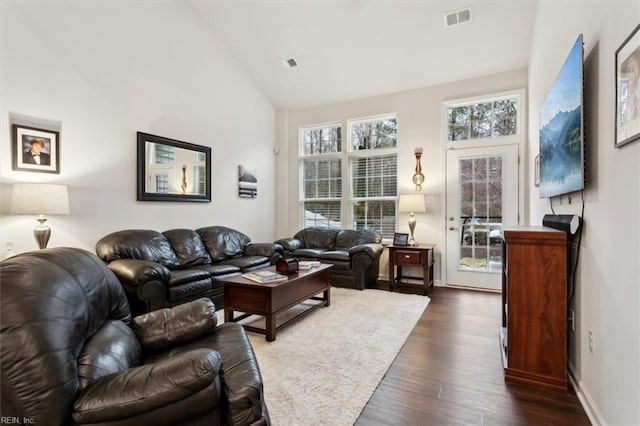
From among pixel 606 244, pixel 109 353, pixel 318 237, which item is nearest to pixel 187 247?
pixel 318 237

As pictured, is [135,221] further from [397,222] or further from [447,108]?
[447,108]

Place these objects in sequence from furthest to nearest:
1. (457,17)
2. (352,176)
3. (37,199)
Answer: (352,176) < (457,17) < (37,199)

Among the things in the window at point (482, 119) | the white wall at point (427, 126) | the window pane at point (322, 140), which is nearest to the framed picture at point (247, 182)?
the window pane at point (322, 140)

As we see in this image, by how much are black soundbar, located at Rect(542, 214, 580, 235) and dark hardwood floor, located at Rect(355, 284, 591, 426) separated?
3.45 ft

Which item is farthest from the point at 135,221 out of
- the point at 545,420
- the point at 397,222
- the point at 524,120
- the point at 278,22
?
the point at 524,120

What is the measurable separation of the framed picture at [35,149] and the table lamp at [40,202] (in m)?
0.37

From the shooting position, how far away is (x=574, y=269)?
84.6 inches

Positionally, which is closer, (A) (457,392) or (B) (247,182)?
(A) (457,392)

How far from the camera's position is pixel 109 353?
1.33m

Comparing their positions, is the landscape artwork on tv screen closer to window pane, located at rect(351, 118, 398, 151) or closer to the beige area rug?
the beige area rug

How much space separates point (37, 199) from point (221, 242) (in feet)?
7.22

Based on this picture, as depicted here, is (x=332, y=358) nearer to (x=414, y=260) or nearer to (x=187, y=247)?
(x=414, y=260)

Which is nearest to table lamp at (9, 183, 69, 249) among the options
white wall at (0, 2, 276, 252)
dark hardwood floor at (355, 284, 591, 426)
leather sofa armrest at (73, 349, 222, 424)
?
white wall at (0, 2, 276, 252)

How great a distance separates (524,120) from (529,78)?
1.79 ft
